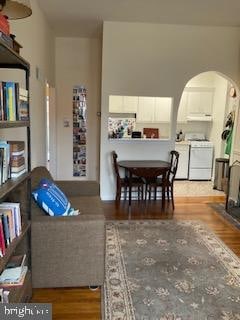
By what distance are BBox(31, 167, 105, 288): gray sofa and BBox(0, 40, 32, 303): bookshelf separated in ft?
0.29

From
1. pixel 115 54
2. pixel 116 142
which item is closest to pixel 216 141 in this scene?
pixel 116 142

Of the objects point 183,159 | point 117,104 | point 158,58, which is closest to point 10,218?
point 158,58

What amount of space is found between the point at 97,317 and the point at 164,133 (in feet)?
15.9

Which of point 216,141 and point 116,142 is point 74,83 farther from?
point 216,141

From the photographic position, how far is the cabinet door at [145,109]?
19.8 feet

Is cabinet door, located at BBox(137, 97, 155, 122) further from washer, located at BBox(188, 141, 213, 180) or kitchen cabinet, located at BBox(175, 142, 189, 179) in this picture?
washer, located at BBox(188, 141, 213, 180)

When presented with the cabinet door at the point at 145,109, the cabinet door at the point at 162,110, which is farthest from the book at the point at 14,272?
the cabinet door at the point at 162,110

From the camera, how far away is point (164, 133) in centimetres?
637

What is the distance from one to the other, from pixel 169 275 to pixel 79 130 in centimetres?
394

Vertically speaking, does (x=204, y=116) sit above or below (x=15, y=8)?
below

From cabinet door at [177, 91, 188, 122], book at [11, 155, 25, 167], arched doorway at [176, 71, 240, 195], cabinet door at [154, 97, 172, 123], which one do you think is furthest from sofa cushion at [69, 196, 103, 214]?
cabinet door at [177, 91, 188, 122]

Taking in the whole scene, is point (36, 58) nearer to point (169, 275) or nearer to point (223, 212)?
point (169, 275)

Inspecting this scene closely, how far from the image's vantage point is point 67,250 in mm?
A: 2221

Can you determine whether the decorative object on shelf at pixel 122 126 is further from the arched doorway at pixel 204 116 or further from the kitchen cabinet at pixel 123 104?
the arched doorway at pixel 204 116
